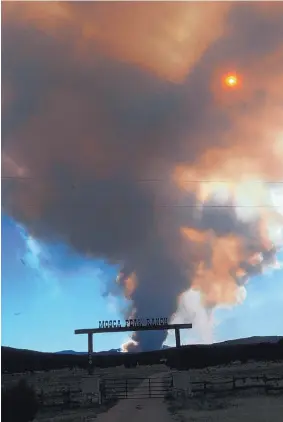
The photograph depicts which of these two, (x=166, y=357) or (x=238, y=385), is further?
(x=238, y=385)

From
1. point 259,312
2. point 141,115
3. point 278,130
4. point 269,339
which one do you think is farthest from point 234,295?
point 141,115

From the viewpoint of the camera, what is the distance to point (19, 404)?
7.34 feet

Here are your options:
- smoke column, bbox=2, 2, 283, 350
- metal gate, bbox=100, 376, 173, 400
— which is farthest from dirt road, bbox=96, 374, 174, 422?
smoke column, bbox=2, 2, 283, 350

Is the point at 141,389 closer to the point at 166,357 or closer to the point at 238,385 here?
the point at 166,357

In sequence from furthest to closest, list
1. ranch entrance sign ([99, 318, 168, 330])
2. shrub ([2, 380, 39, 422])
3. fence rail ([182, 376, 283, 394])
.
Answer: fence rail ([182, 376, 283, 394]) → ranch entrance sign ([99, 318, 168, 330]) → shrub ([2, 380, 39, 422])

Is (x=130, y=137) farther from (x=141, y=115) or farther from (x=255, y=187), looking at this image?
(x=255, y=187)

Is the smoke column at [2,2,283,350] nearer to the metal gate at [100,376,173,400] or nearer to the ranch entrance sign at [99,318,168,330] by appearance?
the ranch entrance sign at [99,318,168,330]

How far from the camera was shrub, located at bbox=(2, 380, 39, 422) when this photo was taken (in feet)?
7.18

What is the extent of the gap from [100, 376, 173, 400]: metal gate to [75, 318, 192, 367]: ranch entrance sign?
0.18m

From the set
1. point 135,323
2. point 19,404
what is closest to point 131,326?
point 135,323

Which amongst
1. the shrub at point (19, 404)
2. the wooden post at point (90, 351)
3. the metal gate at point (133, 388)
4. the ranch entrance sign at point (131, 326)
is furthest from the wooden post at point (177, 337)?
the shrub at point (19, 404)

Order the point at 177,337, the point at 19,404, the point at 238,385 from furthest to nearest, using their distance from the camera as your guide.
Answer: the point at 238,385 < the point at 177,337 < the point at 19,404

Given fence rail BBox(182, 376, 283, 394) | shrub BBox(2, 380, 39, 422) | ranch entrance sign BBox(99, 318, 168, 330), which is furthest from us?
fence rail BBox(182, 376, 283, 394)

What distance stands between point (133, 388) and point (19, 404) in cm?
63
